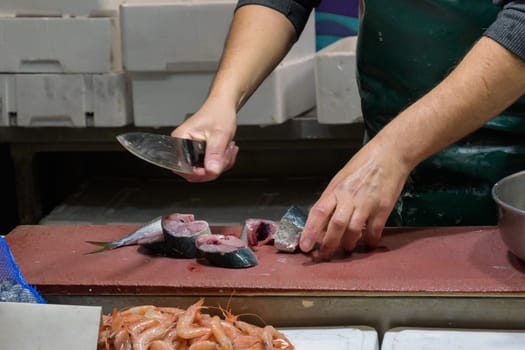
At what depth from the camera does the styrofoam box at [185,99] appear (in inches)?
130

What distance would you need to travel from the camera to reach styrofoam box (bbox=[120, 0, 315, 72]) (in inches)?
128

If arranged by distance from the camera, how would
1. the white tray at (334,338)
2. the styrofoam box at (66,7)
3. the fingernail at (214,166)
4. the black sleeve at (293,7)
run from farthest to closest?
the styrofoam box at (66,7), the black sleeve at (293,7), the fingernail at (214,166), the white tray at (334,338)

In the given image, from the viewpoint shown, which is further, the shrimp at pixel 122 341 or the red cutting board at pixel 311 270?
the red cutting board at pixel 311 270

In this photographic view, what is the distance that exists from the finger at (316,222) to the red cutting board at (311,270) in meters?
0.05

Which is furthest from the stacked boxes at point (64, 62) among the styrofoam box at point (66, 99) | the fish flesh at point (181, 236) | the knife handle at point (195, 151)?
the fish flesh at point (181, 236)

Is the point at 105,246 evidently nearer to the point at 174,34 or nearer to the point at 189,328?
the point at 189,328

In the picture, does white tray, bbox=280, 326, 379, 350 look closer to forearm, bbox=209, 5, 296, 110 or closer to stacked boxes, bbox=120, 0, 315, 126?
forearm, bbox=209, 5, 296, 110

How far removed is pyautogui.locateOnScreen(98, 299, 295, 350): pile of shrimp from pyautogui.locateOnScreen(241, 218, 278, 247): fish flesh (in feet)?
1.48

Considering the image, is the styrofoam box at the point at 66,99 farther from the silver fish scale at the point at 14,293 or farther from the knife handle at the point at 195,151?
the silver fish scale at the point at 14,293

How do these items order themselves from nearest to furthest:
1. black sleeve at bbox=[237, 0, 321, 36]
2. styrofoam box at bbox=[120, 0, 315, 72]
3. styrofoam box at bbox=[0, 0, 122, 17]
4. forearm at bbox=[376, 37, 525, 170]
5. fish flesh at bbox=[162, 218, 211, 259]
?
1. forearm at bbox=[376, 37, 525, 170]
2. fish flesh at bbox=[162, 218, 211, 259]
3. black sleeve at bbox=[237, 0, 321, 36]
4. styrofoam box at bbox=[120, 0, 315, 72]
5. styrofoam box at bbox=[0, 0, 122, 17]

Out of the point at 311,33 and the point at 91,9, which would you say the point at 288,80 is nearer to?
the point at 311,33

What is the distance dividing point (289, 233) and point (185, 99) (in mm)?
1384

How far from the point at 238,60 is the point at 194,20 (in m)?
0.87

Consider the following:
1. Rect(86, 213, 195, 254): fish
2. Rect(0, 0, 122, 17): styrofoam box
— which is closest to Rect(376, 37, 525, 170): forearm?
Rect(86, 213, 195, 254): fish
